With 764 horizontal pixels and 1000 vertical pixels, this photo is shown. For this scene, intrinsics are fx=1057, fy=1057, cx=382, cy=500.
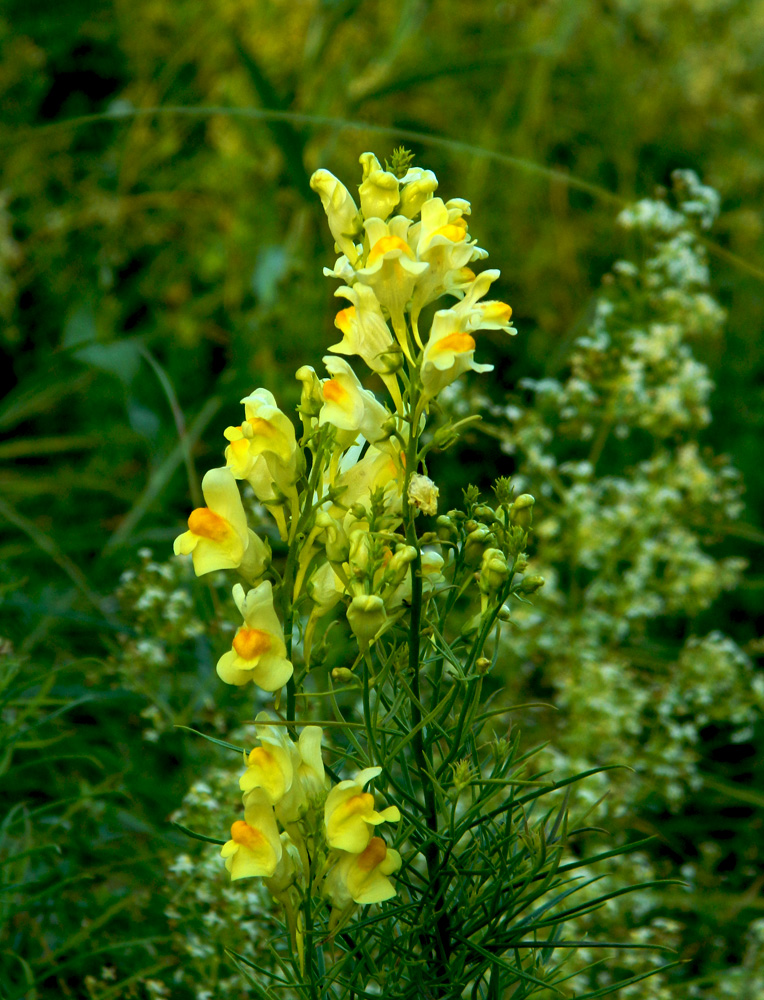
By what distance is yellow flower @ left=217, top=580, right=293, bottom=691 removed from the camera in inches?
26.3

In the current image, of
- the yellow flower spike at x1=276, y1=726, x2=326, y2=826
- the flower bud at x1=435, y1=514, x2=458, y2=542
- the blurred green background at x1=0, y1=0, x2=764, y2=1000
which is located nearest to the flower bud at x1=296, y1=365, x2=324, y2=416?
the flower bud at x1=435, y1=514, x2=458, y2=542

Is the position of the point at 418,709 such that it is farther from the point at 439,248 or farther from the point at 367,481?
the point at 439,248

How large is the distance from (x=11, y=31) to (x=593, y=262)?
5.31 feet

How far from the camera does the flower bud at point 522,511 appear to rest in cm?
71

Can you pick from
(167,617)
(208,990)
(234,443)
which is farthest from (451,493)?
(234,443)

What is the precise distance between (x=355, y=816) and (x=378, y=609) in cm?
13

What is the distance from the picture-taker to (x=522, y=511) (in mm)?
719

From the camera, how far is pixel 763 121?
3330mm

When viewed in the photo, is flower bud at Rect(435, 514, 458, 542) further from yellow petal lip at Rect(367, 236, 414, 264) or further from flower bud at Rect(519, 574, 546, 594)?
yellow petal lip at Rect(367, 236, 414, 264)

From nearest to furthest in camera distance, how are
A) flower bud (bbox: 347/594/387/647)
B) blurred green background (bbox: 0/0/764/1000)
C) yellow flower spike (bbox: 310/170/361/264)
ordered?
flower bud (bbox: 347/594/387/647)
yellow flower spike (bbox: 310/170/361/264)
blurred green background (bbox: 0/0/764/1000)

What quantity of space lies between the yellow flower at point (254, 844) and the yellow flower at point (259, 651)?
2.9 inches

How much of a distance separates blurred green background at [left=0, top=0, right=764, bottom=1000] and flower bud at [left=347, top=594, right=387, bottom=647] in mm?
534

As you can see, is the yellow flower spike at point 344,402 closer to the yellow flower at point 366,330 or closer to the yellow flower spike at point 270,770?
the yellow flower at point 366,330

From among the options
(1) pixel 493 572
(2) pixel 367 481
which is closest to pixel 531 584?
(1) pixel 493 572
